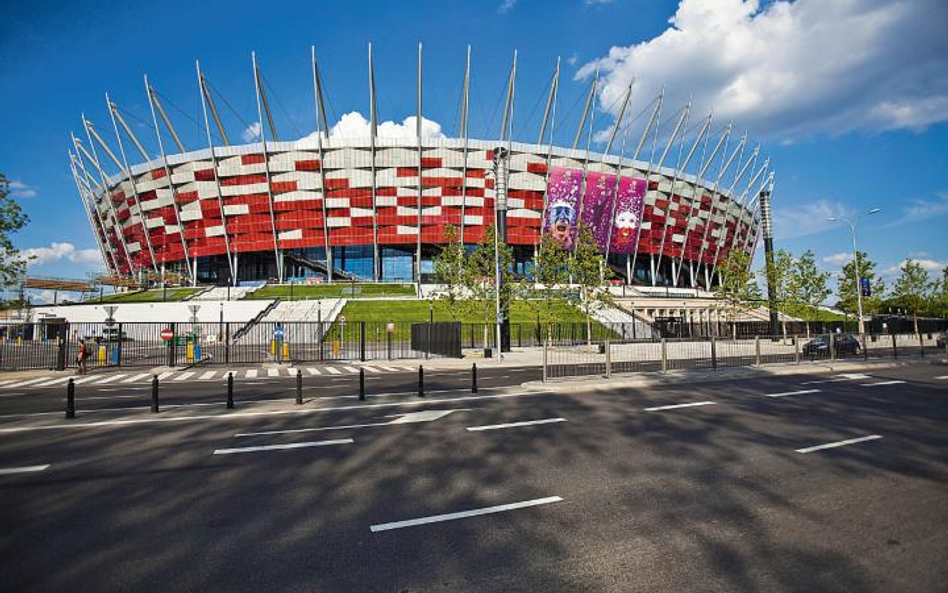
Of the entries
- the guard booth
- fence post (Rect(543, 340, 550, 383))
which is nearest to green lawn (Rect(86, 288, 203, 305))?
the guard booth

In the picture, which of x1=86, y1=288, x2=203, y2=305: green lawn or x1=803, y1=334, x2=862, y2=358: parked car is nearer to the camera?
x1=803, y1=334, x2=862, y2=358: parked car

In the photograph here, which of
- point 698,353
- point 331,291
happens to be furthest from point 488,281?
point 331,291

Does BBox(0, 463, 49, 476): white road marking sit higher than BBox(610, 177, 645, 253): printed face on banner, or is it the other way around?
BBox(610, 177, 645, 253): printed face on banner

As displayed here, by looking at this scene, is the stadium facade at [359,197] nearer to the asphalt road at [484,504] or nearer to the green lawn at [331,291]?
the green lawn at [331,291]

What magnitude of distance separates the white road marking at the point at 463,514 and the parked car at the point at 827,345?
23.6 meters

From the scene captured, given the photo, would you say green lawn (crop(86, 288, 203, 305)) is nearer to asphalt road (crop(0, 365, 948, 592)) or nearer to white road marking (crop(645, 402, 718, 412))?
asphalt road (crop(0, 365, 948, 592))

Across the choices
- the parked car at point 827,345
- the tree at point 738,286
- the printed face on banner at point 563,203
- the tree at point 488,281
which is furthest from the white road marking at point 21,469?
the printed face on banner at point 563,203

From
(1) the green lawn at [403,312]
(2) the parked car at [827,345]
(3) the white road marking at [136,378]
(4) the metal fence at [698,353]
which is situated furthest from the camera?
(1) the green lawn at [403,312]

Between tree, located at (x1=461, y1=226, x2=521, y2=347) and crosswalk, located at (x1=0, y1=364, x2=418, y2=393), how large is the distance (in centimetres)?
1028

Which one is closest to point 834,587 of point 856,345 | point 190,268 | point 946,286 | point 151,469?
point 151,469

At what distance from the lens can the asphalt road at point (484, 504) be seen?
4.04 meters

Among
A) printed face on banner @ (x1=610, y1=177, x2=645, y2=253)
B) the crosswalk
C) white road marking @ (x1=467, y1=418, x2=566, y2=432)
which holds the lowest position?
white road marking @ (x1=467, y1=418, x2=566, y2=432)

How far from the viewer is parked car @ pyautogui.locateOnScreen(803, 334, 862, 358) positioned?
2386 centimetres

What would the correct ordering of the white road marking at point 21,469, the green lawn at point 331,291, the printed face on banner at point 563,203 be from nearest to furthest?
the white road marking at point 21,469 → the green lawn at point 331,291 → the printed face on banner at point 563,203
